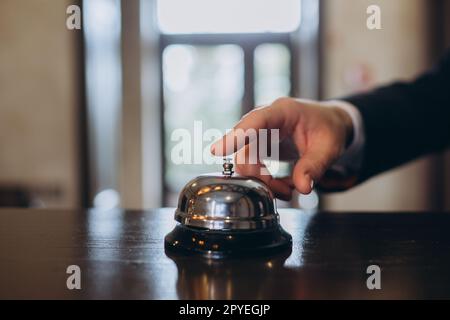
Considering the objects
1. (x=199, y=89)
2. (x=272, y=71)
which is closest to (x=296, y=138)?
(x=272, y=71)

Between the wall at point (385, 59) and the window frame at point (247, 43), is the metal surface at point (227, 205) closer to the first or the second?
the wall at point (385, 59)

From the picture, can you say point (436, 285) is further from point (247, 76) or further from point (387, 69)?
point (247, 76)

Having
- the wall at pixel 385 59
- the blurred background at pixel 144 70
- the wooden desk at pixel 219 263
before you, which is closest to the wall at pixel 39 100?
the blurred background at pixel 144 70

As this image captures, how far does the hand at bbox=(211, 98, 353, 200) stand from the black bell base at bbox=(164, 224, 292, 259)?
0.17 meters

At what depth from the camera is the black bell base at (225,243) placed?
30.9 inches

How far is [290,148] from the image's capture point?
127 centimetres

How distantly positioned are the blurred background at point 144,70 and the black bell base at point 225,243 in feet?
9.82

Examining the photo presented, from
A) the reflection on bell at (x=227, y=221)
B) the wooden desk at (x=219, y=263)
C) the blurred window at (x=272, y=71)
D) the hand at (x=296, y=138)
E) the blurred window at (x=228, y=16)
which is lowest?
the wooden desk at (x=219, y=263)

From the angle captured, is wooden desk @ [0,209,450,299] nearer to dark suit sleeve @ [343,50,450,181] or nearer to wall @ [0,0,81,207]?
dark suit sleeve @ [343,50,450,181]

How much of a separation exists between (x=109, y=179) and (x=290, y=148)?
3806mm

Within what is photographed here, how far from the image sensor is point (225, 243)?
0.79 meters

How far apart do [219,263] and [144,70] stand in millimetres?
4371

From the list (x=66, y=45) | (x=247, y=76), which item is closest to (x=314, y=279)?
(x=66, y=45)

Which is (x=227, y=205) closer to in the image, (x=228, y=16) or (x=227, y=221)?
(x=227, y=221)
